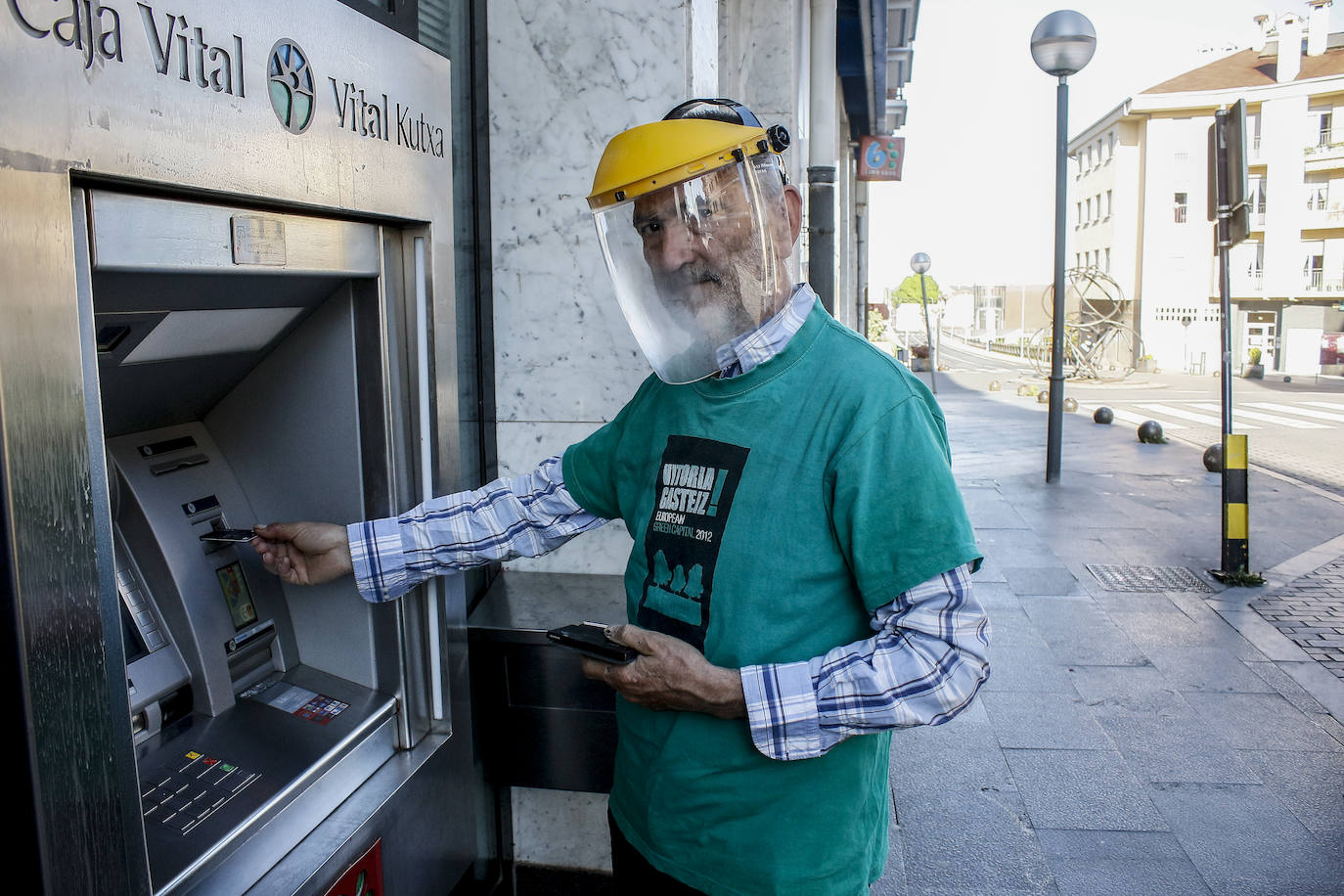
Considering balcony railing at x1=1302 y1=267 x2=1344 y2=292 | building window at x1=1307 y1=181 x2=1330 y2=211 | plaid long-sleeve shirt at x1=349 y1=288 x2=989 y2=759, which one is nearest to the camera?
plaid long-sleeve shirt at x1=349 y1=288 x2=989 y2=759

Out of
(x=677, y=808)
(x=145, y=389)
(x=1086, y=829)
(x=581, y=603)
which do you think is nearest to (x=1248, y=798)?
(x=1086, y=829)

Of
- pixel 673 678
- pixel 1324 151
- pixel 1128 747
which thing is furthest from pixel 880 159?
pixel 1324 151

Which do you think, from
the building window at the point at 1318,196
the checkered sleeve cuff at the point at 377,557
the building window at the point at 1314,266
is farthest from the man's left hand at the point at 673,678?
the building window at the point at 1318,196

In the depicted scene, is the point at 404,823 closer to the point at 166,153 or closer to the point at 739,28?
the point at 166,153

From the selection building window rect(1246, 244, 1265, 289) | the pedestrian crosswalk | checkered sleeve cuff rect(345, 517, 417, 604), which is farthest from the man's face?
building window rect(1246, 244, 1265, 289)

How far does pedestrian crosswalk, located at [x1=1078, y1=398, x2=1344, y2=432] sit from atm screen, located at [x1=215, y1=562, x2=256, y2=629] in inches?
611

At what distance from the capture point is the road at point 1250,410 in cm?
1253

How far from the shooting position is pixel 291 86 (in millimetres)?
1587

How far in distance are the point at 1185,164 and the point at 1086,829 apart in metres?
42.3

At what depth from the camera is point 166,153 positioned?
133 centimetres

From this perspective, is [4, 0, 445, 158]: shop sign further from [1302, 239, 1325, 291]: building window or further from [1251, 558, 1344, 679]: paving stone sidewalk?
[1302, 239, 1325, 291]: building window

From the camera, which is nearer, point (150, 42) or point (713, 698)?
point (150, 42)

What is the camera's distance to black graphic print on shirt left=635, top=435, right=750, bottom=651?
5.28ft

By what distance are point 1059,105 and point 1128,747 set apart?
7.62m
